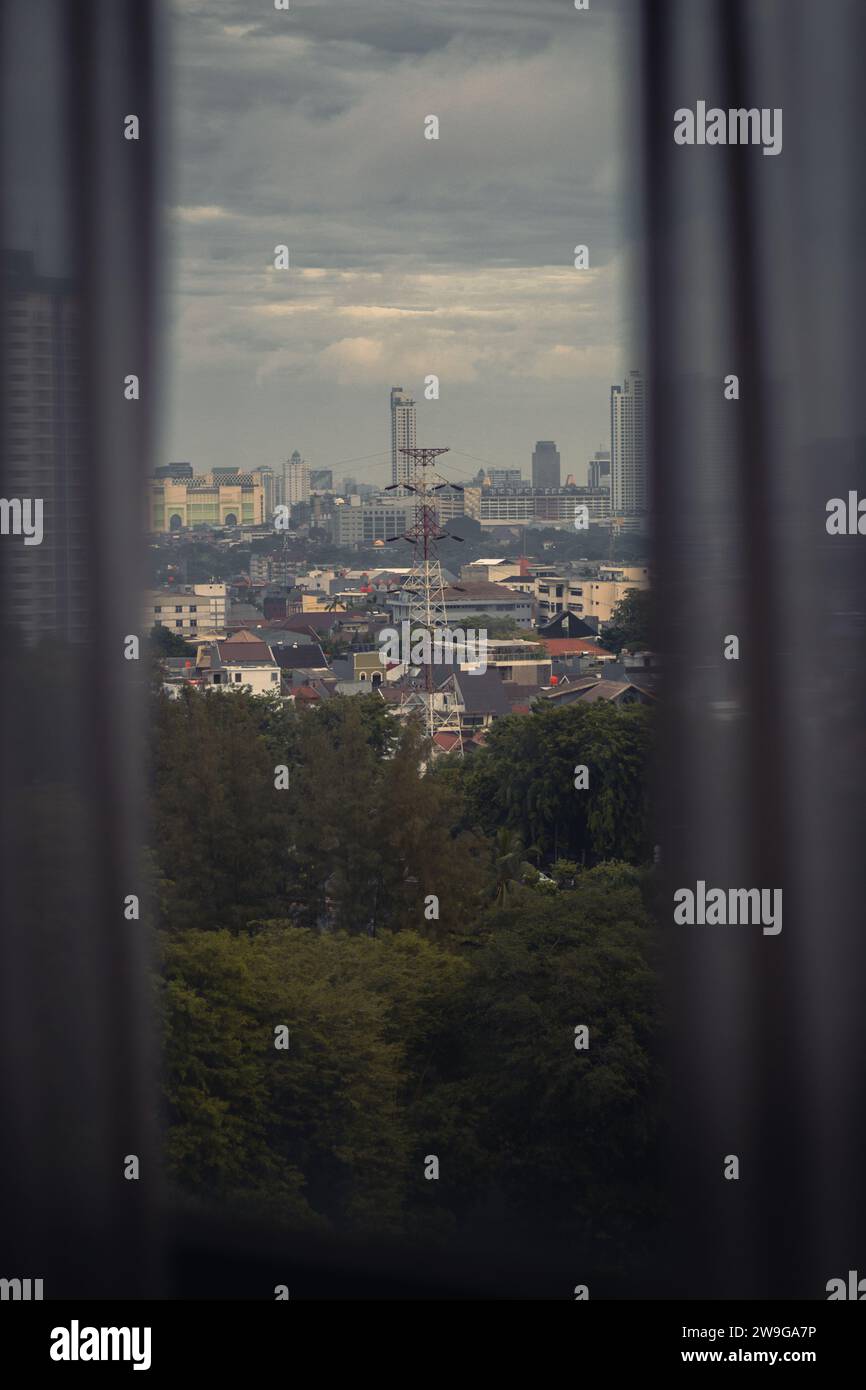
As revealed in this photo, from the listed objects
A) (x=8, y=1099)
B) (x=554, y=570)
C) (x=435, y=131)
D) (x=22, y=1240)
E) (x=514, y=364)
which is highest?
(x=435, y=131)

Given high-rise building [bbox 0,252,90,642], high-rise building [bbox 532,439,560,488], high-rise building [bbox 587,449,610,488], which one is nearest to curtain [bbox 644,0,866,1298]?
high-rise building [bbox 587,449,610,488]

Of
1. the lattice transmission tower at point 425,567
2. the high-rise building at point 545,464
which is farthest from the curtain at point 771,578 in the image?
the lattice transmission tower at point 425,567

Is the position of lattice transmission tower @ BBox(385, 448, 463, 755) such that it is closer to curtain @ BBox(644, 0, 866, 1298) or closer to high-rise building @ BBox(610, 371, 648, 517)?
high-rise building @ BBox(610, 371, 648, 517)

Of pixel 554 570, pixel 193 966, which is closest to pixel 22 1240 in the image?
pixel 193 966

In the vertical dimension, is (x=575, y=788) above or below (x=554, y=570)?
below

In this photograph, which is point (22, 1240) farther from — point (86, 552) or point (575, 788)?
point (575, 788)

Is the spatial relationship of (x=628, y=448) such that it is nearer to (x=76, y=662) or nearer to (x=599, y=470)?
(x=599, y=470)
